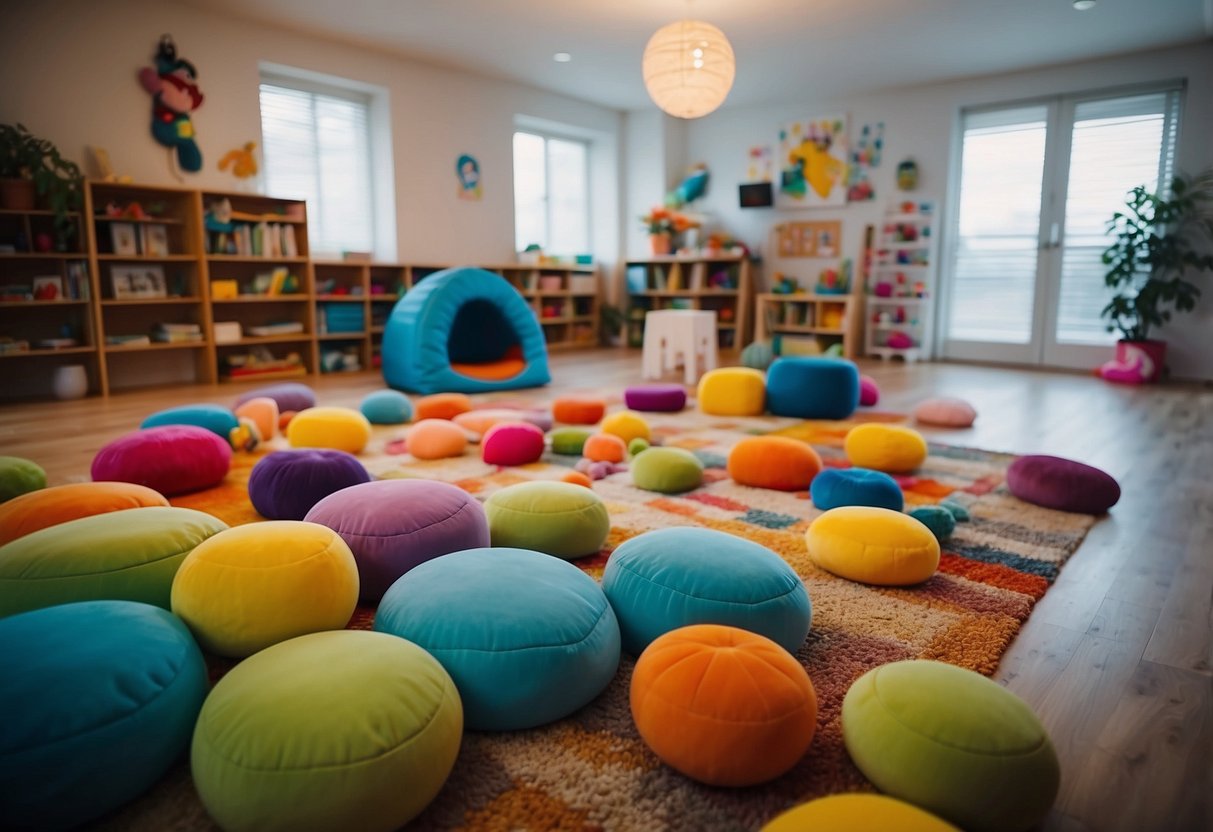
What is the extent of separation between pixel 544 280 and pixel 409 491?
5948mm

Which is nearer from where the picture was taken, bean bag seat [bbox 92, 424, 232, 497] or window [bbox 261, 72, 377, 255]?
bean bag seat [bbox 92, 424, 232, 497]

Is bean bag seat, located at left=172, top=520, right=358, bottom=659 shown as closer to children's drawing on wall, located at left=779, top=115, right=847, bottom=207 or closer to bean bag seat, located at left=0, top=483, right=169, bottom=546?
bean bag seat, located at left=0, top=483, right=169, bottom=546

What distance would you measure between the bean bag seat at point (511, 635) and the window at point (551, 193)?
6409 millimetres

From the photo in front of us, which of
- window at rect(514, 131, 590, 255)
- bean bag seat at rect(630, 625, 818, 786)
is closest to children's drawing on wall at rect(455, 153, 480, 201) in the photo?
window at rect(514, 131, 590, 255)

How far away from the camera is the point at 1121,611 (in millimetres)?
1521

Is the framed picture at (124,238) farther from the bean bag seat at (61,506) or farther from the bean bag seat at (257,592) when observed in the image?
the bean bag seat at (257,592)

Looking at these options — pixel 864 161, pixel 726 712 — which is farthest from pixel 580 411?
pixel 864 161

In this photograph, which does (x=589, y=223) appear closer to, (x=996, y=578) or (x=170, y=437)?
(x=170, y=437)

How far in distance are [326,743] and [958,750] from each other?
2.48ft

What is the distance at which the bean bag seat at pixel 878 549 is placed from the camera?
1.59m

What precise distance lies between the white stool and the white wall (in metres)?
2.78

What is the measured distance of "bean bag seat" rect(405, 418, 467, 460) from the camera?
2781 mm

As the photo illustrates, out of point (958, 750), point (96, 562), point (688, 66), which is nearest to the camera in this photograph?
point (958, 750)

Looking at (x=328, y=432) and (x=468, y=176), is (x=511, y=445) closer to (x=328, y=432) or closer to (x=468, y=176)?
(x=328, y=432)
